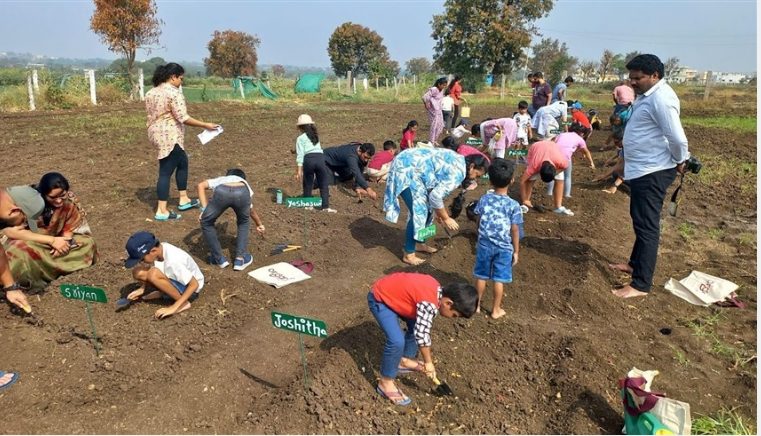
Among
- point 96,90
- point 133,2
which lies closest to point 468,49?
point 133,2

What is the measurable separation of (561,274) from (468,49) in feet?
119

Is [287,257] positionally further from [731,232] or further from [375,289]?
[731,232]

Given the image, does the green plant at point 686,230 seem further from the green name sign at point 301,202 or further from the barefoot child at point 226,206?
the barefoot child at point 226,206

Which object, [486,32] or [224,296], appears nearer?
[224,296]

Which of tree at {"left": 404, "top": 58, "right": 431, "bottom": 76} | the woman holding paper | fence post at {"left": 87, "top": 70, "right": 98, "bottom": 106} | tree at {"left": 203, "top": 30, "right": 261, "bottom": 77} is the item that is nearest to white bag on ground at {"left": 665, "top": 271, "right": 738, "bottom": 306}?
the woman holding paper

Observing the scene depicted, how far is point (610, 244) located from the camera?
19.4 feet

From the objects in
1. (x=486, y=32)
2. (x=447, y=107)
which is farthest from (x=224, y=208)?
(x=486, y=32)

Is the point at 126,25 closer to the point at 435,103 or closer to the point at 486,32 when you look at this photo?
Result: the point at 435,103

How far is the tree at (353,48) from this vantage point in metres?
70.7

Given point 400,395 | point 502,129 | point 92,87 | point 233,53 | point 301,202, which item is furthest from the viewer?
point 233,53

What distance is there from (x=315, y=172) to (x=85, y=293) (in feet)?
12.1

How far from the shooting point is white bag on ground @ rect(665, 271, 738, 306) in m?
4.41

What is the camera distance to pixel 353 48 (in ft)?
237

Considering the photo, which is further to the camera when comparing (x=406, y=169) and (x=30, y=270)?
(x=406, y=169)
